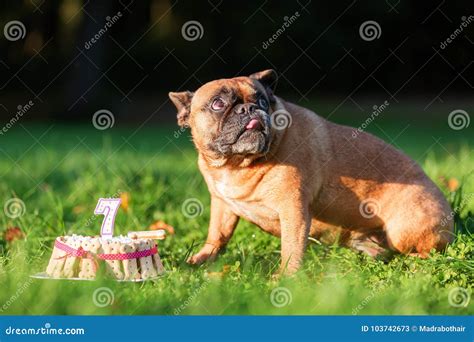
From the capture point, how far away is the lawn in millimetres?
3492

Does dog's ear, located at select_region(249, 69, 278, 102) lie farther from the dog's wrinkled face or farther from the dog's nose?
the dog's nose

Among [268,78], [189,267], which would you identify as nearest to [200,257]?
[189,267]

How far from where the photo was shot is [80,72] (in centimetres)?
1534

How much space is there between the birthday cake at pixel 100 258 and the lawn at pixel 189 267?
89 mm

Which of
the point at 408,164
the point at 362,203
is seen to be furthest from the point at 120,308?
Answer: the point at 408,164

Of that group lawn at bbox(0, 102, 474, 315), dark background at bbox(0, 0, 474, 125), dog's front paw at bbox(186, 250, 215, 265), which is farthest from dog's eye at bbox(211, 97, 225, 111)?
dark background at bbox(0, 0, 474, 125)

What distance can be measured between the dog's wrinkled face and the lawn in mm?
670

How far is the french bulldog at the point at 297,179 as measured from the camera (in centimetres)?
415

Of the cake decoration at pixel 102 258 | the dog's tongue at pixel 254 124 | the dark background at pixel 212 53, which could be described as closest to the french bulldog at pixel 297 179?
the dog's tongue at pixel 254 124

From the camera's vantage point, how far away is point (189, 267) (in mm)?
4367

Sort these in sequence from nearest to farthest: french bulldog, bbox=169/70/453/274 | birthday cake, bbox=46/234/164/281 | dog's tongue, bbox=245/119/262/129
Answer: birthday cake, bbox=46/234/164/281 < dog's tongue, bbox=245/119/262/129 < french bulldog, bbox=169/70/453/274

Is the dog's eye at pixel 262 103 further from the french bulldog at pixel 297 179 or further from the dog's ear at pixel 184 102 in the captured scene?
the dog's ear at pixel 184 102

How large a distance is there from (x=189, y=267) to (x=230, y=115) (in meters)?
0.95

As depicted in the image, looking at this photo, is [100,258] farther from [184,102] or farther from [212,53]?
[212,53]
